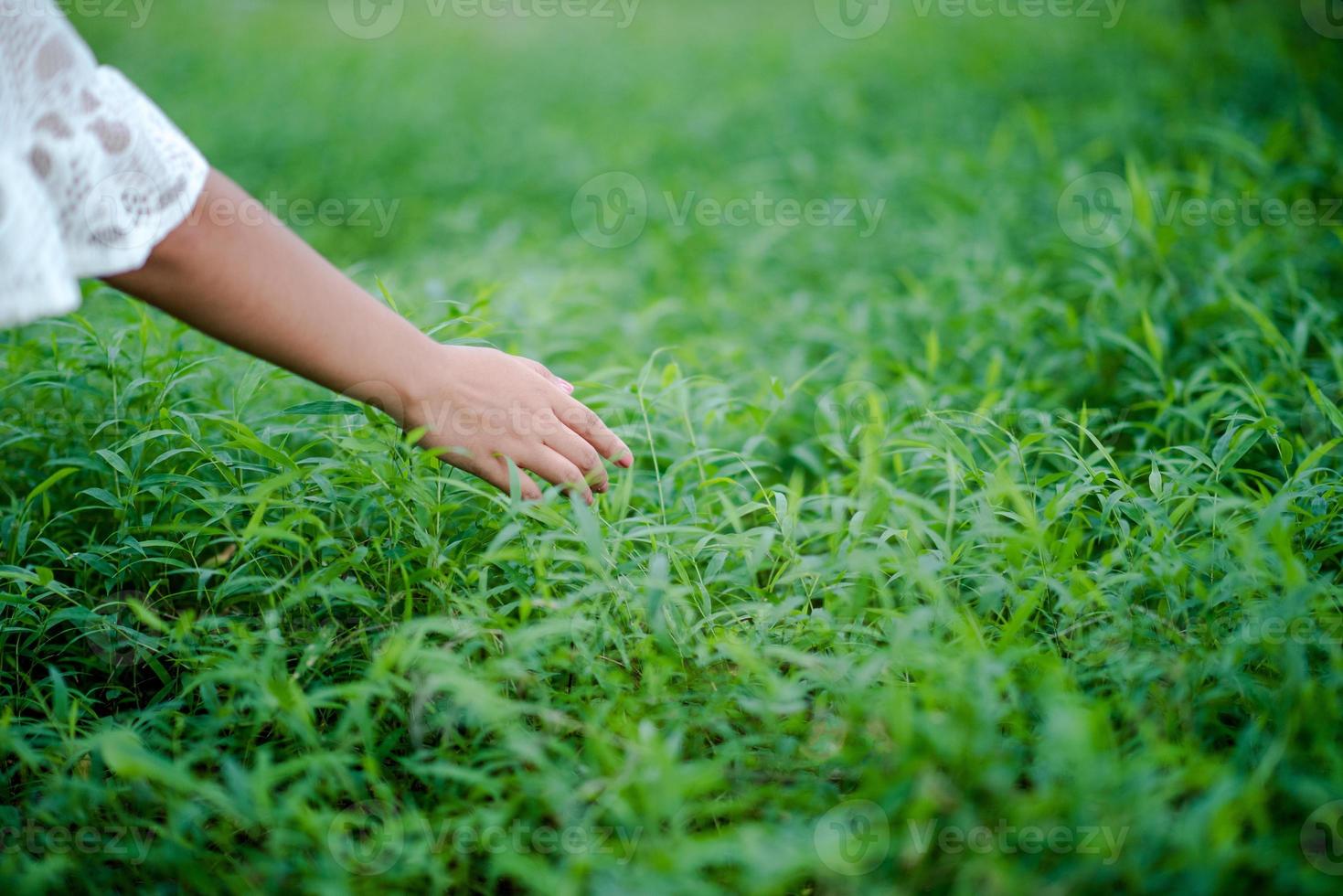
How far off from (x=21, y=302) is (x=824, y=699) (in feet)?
4.70

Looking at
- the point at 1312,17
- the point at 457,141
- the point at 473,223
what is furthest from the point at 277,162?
the point at 1312,17

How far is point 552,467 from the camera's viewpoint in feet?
5.46

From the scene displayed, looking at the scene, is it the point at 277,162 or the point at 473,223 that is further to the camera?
the point at 277,162

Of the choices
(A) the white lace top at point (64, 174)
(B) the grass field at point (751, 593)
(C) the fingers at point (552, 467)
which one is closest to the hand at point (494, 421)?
(C) the fingers at point (552, 467)

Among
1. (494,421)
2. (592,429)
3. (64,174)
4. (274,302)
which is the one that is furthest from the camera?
(592,429)

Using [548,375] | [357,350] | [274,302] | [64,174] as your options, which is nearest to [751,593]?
[548,375]

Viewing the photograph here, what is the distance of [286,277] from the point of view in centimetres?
151

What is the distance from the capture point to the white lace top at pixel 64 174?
4.10ft

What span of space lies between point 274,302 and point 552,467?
1.90 ft

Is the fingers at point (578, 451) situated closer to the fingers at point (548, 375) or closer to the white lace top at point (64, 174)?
the fingers at point (548, 375)

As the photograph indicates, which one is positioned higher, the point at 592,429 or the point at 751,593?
the point at 592,429

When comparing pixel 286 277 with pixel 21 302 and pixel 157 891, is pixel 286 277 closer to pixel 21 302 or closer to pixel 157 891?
pixel 21 302

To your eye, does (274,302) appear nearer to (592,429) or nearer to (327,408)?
(327,408)

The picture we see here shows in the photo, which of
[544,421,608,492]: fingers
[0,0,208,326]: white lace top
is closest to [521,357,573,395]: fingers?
[544,421,608,492]: fingers
